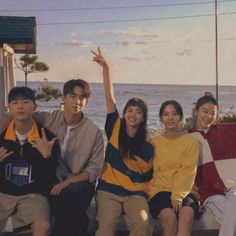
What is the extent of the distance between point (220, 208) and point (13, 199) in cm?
165

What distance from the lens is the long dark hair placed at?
4.18m

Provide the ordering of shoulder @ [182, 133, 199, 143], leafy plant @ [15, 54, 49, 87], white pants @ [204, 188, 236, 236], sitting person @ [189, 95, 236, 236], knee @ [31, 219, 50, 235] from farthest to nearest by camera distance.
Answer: leafy plant @ [15, 54, 49, 87] < sitting person @ [189, 95, 236, 236] < shoulder @ [182, 133, 199, 143] < white pants @ [204, 188, 236, 236] < knee @ [31, 219, 50, 235]

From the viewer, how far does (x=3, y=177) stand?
3.90m

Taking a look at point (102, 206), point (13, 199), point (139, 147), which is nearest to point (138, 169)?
point (139, 147)

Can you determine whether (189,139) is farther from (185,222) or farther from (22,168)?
(22,168)

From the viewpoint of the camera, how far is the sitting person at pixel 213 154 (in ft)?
14.3

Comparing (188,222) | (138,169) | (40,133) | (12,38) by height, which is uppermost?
(12,38)

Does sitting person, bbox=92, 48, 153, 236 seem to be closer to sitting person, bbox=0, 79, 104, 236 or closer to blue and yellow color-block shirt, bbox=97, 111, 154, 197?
blue and yellow color-block shirt, bbox=97, 111, 154, 197

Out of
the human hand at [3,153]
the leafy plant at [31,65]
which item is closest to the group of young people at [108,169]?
the human hand at [3,153]

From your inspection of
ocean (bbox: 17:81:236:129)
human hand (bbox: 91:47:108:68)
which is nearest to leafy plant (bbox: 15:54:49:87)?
ocean (bbox: 17:81:236:129)

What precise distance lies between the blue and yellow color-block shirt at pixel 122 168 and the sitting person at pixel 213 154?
529mm

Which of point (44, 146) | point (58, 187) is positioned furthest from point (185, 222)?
point (44, 146)

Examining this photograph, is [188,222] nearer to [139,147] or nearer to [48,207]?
[139,147]

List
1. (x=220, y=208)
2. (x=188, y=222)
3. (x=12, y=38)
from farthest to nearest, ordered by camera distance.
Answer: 1. (x=12, y=38)
2. (x=220, y=208)
3. (x=188, y=222)
